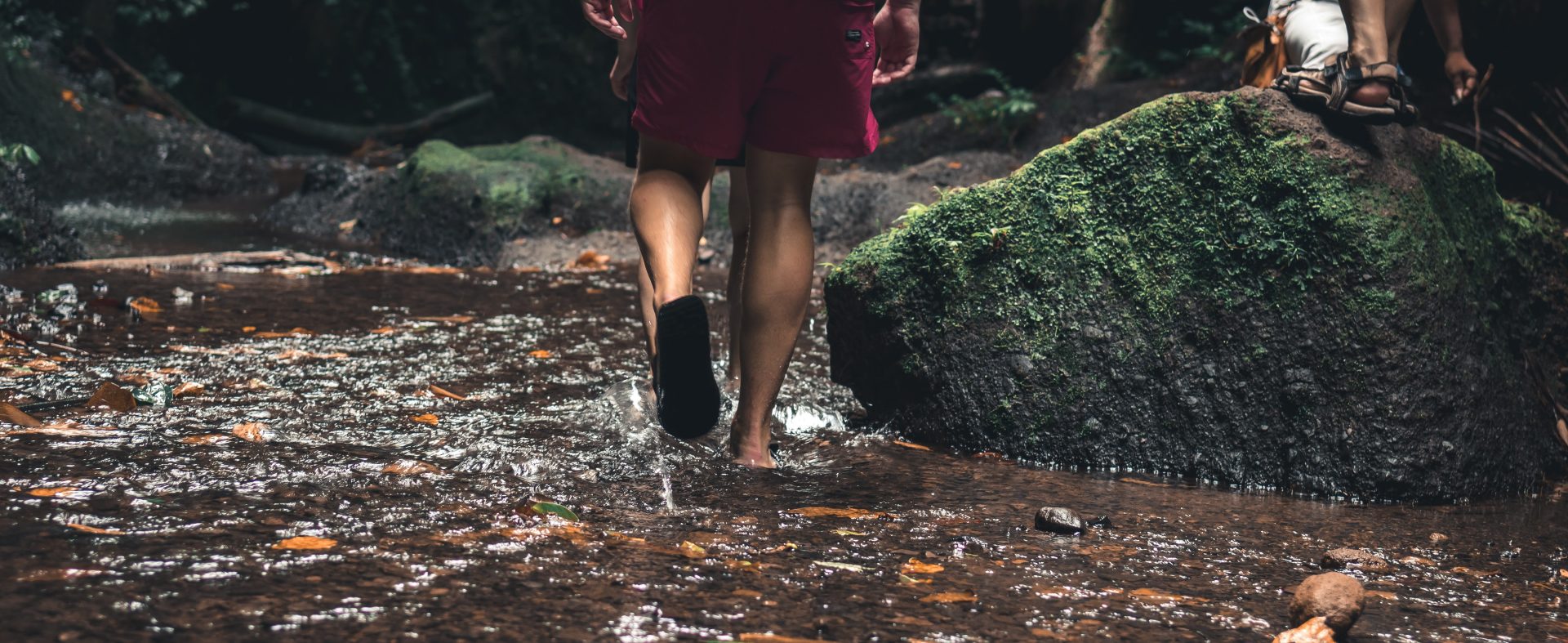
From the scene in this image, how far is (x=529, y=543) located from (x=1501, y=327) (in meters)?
2.69

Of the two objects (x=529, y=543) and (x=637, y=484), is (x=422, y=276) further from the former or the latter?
(x=529, y=543)

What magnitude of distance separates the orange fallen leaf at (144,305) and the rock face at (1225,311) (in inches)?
103

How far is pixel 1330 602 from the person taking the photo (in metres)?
1.71

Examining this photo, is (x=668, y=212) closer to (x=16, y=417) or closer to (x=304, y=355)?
(x=16, y=417)

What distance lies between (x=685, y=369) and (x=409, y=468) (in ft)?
1.95

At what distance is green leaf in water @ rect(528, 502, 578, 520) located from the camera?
207 centimetres

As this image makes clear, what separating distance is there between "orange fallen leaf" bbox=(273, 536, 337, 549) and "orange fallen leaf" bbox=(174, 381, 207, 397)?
130cm

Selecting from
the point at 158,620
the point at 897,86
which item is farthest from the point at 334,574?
the point at 897,86

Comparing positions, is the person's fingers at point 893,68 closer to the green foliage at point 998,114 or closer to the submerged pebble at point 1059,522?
the submerged pebble at point 1059,522

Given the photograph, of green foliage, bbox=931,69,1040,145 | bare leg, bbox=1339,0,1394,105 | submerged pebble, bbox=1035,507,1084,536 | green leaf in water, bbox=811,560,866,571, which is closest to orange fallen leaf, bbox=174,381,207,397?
green leaf in water, bbox=811,560,866,571

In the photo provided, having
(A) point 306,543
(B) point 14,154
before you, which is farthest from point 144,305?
(A) point 306,543

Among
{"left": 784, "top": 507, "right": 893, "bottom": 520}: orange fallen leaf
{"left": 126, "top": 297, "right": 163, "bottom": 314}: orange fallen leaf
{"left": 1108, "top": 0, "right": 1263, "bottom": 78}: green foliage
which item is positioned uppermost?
{"left": 1108, "top": 0, "right": 1263, "bottom": 78}: green foliage

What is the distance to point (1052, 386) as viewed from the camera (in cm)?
301

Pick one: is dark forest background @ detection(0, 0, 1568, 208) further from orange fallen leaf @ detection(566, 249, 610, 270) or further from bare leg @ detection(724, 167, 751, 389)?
bare leg @ detection(724, 167, 751, 389)
